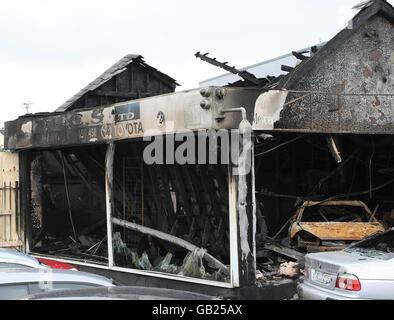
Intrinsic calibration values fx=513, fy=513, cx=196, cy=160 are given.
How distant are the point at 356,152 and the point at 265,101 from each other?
4.05 m

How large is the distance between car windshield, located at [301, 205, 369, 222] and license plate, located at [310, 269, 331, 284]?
375 cm

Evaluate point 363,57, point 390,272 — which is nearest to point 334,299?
point 390,272

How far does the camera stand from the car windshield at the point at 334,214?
10.8 metres

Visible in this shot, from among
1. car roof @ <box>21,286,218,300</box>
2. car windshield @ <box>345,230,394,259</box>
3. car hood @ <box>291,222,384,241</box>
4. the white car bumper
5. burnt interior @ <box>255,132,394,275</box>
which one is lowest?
the white car bumper

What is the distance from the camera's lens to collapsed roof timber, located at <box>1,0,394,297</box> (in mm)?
8570

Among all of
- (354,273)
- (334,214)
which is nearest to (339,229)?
(334,214)

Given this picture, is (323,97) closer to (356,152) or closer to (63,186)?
(356,152)

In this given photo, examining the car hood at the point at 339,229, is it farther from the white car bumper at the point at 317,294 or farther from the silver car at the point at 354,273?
the white car bumper at the point at 317,294

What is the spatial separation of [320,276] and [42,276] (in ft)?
12.1

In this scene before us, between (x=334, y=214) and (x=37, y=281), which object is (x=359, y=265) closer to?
(x=37, y=281)

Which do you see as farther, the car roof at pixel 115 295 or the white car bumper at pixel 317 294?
the white car bumper at pixel 317 294
